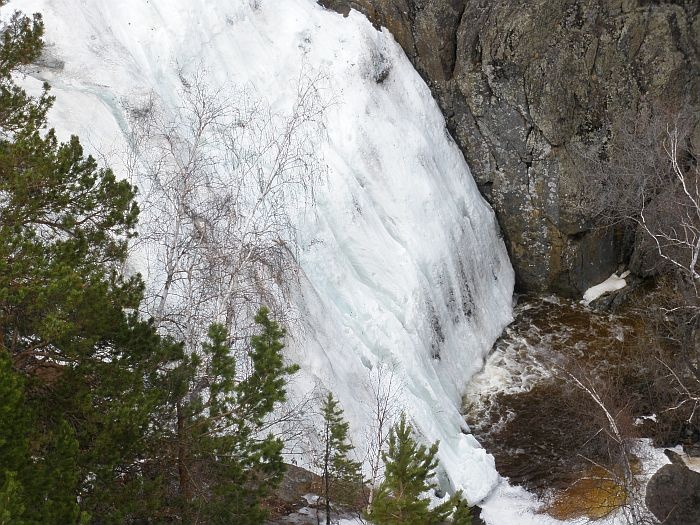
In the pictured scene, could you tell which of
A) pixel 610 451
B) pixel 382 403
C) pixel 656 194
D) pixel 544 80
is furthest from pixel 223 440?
pixel 656 194

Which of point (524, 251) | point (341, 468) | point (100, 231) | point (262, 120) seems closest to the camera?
point (100, 231)

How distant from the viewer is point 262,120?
49.6 ft

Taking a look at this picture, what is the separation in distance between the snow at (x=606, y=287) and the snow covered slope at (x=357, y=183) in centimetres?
219

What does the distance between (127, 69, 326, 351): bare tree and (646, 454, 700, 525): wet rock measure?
685 cm

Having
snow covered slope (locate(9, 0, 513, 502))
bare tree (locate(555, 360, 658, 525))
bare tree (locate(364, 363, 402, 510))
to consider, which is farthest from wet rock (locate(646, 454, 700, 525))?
bare tree (locate(364, 363, 402, 510))

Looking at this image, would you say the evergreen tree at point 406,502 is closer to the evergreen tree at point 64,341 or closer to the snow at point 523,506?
the evergreen tree at point 64,341

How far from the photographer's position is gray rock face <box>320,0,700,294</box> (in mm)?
18375

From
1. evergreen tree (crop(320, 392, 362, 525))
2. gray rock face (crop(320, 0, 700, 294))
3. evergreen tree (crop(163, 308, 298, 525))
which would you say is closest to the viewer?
evergreen tree (crop(163, 308, 298, 525))

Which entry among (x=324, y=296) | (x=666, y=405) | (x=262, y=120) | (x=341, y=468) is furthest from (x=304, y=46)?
(x=666, y=405)

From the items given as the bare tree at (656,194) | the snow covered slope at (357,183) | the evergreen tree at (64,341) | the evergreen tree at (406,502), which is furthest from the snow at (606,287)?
the evergreen tree at (64,341)

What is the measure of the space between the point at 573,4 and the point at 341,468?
13035 millimetres

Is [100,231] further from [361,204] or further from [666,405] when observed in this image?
[666,405]

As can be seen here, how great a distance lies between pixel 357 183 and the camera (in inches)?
631

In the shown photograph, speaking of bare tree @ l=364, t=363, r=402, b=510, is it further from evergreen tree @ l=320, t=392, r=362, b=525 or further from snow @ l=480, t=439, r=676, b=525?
snow @ l=480, t=439, r=676, b=525
